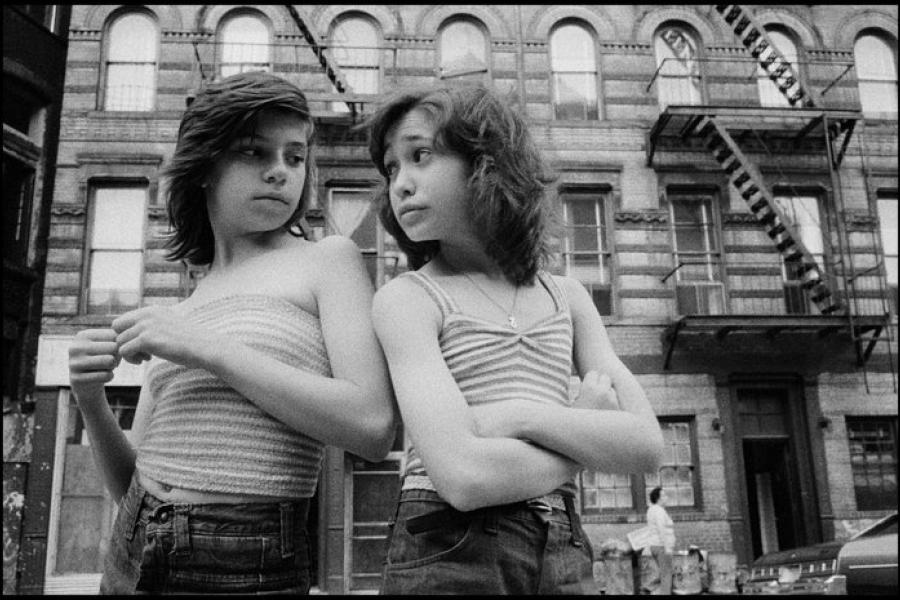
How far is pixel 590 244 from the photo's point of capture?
14055mm

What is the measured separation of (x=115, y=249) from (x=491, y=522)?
13.3 meters

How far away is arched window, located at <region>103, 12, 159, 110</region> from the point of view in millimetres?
14070

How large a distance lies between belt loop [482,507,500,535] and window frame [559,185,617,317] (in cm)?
1227

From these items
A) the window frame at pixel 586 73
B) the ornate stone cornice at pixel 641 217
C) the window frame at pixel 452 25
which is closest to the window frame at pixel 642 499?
the ornate stone cornice at pixel 641 217

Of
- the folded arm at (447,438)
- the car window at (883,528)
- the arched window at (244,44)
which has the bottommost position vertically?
the car window at (883,528)

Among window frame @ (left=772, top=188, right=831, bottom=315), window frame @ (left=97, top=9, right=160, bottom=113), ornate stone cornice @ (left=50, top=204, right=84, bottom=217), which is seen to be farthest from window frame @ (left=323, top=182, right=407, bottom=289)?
window frame @ (left=772, top=188, right=831, bottom=315)

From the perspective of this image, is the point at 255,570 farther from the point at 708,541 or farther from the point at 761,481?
the point at 761,481

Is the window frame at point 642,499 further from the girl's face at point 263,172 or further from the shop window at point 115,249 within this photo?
the girl's face at point 263,172

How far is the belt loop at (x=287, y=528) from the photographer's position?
1.57 m

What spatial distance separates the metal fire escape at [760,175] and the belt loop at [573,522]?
1160 centimetres

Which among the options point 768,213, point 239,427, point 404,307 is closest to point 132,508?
point 239,427

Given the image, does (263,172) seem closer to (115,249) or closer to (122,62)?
(115,249)

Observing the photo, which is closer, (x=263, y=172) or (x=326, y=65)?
(x=263, y=172)

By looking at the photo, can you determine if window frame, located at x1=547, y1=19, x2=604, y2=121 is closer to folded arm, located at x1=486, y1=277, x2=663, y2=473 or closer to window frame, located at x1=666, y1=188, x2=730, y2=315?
window frame, located at x1=666, y1=188, x2=730, y2=315
